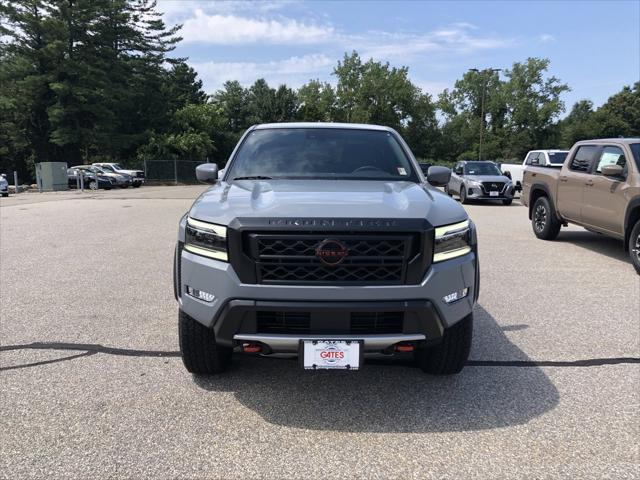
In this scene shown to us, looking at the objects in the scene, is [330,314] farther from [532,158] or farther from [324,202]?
[532,158]

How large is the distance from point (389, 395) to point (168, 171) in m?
41.2

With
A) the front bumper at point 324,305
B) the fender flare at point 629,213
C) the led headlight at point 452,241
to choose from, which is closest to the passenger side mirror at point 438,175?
the led headlight at point 452,241

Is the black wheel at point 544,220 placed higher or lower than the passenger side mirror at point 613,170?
lower

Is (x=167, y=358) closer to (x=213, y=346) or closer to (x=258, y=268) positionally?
(x=213, y=346)

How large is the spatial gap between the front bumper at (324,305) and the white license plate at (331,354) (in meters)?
0.04

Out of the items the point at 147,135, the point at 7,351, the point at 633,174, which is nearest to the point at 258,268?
the point at 7,351

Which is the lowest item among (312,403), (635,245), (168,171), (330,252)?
(168,171)

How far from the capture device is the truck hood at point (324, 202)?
3.05 metres

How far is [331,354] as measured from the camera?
9.64 ft

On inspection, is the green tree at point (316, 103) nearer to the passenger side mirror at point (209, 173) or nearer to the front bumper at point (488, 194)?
the front bumper at point (488, 194)

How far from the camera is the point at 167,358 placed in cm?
406

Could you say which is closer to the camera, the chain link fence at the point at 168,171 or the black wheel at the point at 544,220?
the black wheel at the point at 544,220

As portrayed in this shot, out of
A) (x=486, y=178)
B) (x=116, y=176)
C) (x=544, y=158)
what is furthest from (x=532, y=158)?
(x=116, y=176)

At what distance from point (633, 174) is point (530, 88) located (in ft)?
280
